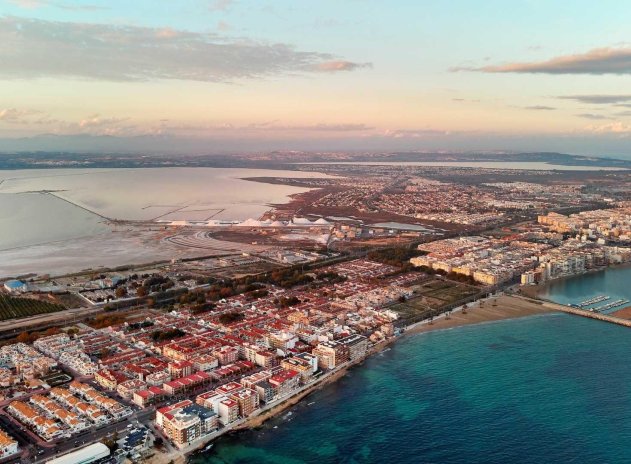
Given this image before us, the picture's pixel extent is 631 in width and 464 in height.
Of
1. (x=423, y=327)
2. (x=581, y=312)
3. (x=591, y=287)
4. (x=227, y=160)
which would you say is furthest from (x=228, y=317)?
(x=227, y=160)

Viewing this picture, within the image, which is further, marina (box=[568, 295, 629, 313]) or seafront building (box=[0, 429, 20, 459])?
marina (box=[568, 295, 629, 313])

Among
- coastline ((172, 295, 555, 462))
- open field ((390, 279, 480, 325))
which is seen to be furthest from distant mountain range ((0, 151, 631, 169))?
coastline ((172, 295, 555, 462))

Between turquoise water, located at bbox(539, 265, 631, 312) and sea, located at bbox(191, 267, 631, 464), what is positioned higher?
turquoise water, located at bbox(539, 265, 631, 312)

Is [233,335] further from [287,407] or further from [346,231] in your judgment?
[346,231]

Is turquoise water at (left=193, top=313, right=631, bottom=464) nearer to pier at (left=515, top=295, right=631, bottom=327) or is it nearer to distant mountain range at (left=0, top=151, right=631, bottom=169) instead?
pier at (left=515, top=295, right=631, bottom=327)

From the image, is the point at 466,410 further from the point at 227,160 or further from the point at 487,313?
the point at 227,160

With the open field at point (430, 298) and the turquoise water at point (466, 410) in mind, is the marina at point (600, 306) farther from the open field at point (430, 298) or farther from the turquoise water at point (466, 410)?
the open field at point (430, 298)

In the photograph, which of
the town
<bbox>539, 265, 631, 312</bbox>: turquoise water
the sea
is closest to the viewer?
the sea
